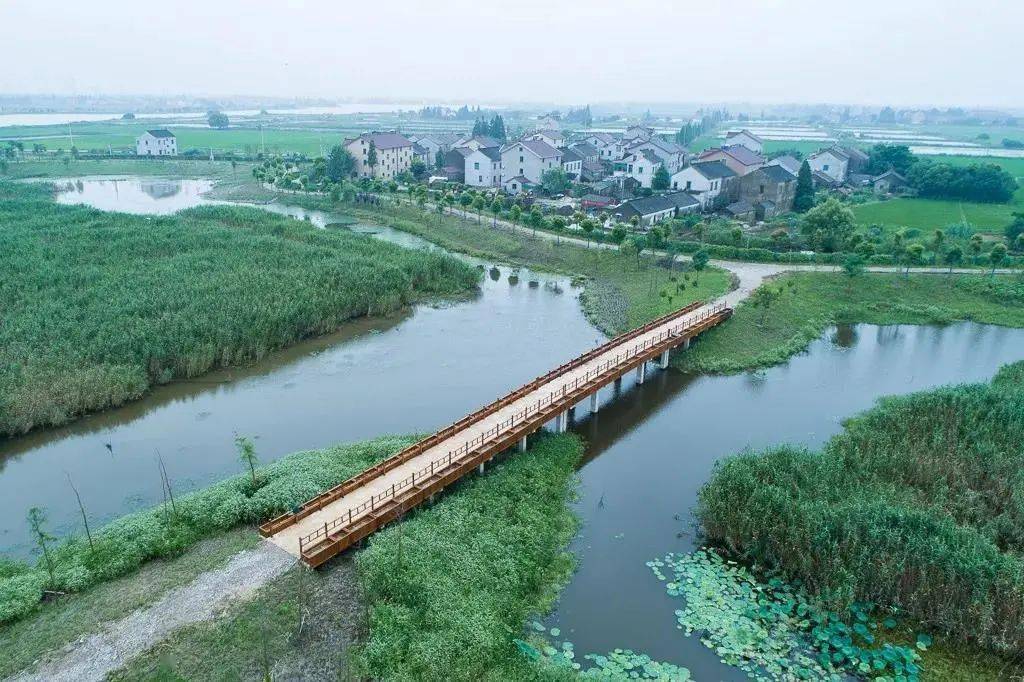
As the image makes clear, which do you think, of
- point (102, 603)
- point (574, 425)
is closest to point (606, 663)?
point (102, 603)

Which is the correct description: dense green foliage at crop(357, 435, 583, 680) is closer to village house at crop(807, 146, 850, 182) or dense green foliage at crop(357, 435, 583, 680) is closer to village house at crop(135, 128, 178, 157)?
village house at crop(807, 146, 850, 182)

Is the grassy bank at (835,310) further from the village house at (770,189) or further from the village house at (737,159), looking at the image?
the village house at (737,159)

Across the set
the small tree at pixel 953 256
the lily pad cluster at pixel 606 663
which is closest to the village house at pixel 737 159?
the small tree at pixel 953 256

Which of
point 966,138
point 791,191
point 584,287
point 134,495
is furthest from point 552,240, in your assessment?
point 966,138

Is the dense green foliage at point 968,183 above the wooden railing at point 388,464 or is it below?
above

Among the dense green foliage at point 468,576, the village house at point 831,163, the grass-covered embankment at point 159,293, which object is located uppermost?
the village house at point 831,163

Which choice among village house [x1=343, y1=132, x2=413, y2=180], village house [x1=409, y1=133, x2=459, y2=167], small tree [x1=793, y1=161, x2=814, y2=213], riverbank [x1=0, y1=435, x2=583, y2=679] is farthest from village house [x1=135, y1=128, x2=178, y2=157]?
riverbank [x1=0, y1=435, x2=583, y2=679]
